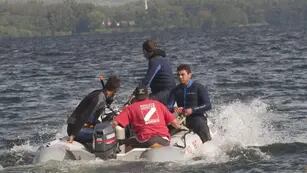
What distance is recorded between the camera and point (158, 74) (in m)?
15.2

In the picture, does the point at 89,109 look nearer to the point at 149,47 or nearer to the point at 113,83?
the point at 113,83

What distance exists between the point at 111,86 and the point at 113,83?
4.2 inches

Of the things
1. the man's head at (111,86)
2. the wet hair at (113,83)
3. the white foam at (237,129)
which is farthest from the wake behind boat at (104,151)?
the white foam at (237,129)

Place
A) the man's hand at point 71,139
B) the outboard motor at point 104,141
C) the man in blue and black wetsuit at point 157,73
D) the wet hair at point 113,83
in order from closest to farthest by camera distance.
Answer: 1. the wet hair at point 113,83
2. the outboard motor at point 104,141
3. the man's hand at point 71,139
4. the man in blue and black wetsuit at point 157,73

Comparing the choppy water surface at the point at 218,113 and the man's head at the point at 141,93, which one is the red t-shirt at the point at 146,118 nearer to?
the man's head at the point at 141,93

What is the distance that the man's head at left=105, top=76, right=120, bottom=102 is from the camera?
13.1 metres

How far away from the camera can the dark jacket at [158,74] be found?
14.9 m

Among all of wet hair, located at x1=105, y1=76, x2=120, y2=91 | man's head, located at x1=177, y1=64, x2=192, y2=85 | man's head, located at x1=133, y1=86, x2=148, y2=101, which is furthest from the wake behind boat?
man's head, located at x1=177, y1=64, x2=192, y2=85

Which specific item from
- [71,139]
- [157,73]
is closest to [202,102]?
[157,73]

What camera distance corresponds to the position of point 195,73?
3603 centimetres

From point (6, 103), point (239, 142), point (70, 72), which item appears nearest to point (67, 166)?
point (239, 142)

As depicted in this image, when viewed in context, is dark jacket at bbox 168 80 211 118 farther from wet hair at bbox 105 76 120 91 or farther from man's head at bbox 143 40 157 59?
wet hair at bbox 105 76 120 91

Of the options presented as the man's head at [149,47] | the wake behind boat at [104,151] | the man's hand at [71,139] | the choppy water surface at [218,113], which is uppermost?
the man's head at [149,47]

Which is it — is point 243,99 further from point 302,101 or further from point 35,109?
point 35,109
